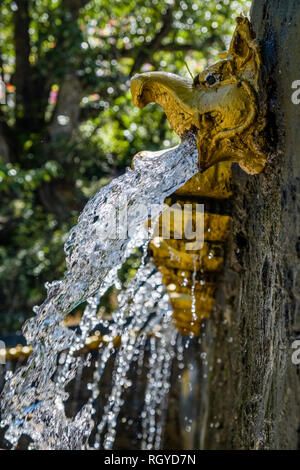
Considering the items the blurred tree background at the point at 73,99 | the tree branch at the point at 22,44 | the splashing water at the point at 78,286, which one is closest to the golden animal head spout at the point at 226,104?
the splashing water at the point at 78,286

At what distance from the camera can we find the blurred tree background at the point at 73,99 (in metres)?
6.78

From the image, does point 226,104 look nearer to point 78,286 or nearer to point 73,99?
point 78,286

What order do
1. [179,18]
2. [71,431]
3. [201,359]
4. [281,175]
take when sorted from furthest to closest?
[179,18]
[201,359]
[71,431]
[281,175]

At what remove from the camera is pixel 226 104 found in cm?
160

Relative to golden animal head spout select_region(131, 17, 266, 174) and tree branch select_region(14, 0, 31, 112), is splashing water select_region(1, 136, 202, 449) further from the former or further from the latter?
tree branch select_region(14, 0, 31, 112)

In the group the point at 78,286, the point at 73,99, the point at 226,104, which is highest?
the point at 73,99

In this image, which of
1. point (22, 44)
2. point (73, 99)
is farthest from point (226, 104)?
point (22, 44)

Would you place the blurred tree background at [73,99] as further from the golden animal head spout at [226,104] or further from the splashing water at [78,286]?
the golden animal head spout at [226,104]

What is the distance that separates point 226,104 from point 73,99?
597 cm

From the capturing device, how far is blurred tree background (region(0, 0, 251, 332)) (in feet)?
22.2

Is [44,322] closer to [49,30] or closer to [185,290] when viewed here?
[185,290]

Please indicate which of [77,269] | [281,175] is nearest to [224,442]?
[77,269]

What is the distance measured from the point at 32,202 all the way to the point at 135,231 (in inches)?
210
